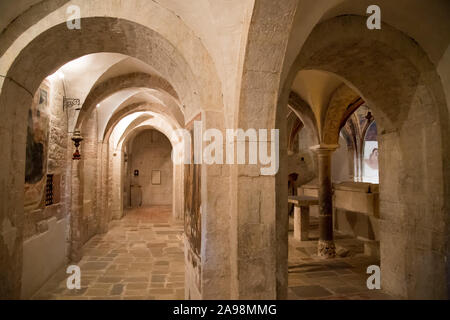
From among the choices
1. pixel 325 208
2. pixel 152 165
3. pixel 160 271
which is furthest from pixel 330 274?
pixel 152 165

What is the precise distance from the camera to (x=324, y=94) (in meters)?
6.31

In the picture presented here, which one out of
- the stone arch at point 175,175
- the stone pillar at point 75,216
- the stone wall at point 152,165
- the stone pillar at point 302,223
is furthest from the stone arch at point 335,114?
the stone wall at point 152,165

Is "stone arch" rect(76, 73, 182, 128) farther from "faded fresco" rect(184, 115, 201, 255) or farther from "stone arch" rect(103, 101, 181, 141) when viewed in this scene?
"faded fresco" rect(184, 115, 201, 255)

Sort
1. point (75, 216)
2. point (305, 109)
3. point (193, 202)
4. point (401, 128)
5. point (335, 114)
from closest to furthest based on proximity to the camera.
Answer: point (193, 202) < point (401, 128) < point (75, 216) < point (335, 114) < point (305, 109)

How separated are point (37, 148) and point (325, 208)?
19.7 ft

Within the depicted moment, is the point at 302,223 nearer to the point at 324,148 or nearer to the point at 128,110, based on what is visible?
the point at 324,148

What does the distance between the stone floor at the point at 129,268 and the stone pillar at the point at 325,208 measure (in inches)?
129

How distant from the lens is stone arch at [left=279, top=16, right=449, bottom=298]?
3520 mm

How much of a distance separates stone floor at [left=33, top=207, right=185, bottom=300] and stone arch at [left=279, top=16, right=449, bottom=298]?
3423 mm

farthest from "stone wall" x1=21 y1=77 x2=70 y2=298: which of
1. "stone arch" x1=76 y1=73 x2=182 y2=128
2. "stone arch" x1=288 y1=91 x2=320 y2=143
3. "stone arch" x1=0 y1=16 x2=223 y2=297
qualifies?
"stone arch" x1=288 y1=91 x2=320 y2=143

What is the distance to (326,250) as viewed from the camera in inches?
245

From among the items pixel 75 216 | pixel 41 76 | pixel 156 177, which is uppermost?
pixel 41 76
